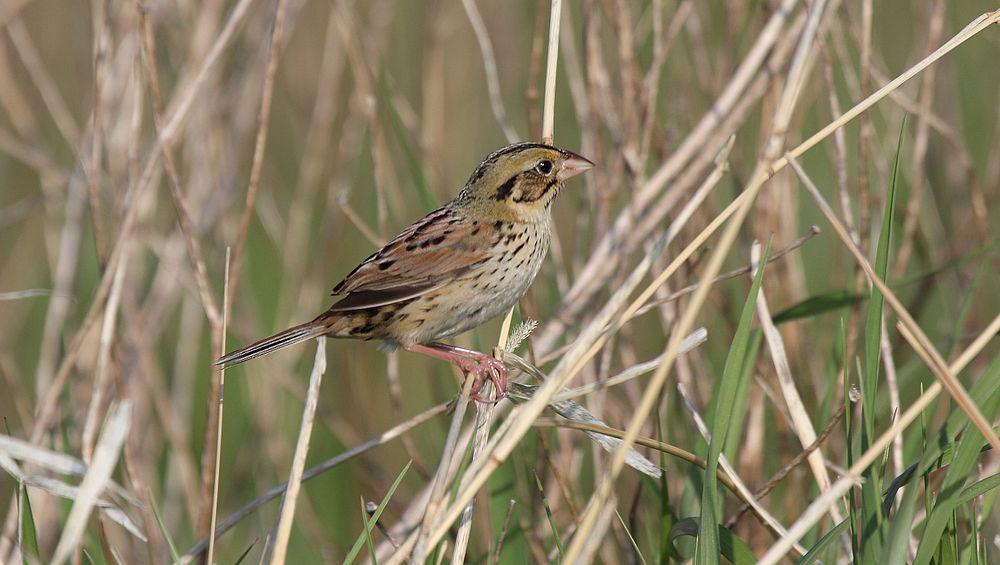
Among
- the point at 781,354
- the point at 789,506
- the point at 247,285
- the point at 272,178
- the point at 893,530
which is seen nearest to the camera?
the point at 893,530

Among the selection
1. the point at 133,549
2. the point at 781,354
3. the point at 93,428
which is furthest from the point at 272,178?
the point at 781,354

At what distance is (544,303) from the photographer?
449 cm

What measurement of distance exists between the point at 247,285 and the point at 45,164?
1.01 meters

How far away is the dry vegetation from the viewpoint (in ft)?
7.27

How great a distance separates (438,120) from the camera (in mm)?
4328

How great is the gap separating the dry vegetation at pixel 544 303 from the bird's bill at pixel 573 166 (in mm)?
298

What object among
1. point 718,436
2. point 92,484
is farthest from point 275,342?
point 718,436

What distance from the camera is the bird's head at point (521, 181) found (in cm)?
327

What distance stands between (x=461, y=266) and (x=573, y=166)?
1.48 ft

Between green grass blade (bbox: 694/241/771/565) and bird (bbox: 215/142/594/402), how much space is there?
1017 mm

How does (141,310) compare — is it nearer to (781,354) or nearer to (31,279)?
(31,279)

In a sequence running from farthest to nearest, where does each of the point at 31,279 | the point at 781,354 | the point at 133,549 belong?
the point at 31,279 < the point at 133,549 < the point at 781,354

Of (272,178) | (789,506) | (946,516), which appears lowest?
(789,506)

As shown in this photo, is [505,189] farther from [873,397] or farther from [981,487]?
[981,487]
